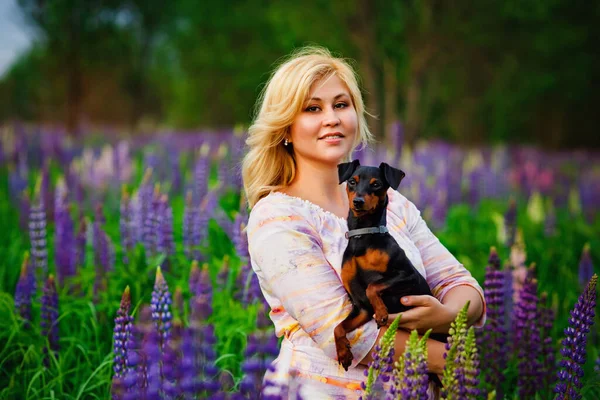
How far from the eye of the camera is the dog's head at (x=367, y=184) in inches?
92.0

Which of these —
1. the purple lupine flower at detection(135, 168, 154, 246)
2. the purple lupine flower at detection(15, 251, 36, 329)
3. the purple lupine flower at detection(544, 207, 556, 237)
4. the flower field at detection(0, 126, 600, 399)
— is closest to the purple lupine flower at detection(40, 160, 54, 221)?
the flower field at detection(0, 126, 600, 399)

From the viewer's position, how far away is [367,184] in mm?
2385

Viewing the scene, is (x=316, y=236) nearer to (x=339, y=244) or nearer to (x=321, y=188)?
(x=339, y=244)

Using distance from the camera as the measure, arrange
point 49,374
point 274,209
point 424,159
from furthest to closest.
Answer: point 424,159 → point 49,374 → point 274,209

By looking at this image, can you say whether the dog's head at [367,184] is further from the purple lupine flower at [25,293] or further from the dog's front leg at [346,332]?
the purple lupine flower at [25,293]

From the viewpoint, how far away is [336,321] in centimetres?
238

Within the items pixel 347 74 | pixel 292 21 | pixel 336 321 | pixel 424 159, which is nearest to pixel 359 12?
pixel 292 21

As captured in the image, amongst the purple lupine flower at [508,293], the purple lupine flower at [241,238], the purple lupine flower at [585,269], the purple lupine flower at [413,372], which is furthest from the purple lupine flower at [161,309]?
the purple lupine flower at [585,269]

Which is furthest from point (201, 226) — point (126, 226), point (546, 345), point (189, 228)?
point (546, 345)

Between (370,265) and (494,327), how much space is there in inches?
62.2

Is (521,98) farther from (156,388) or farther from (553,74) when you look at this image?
(156,388)

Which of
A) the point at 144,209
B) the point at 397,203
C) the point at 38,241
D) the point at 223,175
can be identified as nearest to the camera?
the point at 397,203

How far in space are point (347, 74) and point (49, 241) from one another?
3.97m

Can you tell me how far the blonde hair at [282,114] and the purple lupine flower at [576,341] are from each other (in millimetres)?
1177
